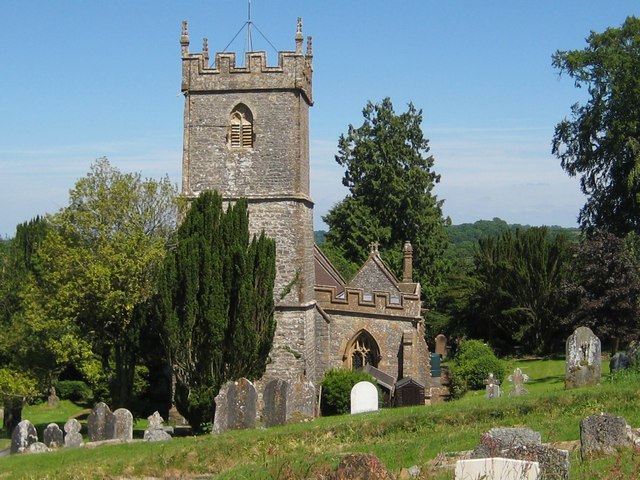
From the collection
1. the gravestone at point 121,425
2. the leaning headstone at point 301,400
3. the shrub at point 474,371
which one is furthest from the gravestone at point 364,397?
the shrub at point 474,371

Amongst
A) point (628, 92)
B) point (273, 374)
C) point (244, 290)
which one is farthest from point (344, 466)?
point (628, 92)

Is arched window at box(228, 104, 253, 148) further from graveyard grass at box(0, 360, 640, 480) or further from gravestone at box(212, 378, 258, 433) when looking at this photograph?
graveyard grass at box(0, 360, 640, 480)

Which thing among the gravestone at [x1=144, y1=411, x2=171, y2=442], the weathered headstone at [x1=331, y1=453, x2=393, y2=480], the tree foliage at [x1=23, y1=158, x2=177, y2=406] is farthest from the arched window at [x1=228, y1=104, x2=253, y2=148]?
the weathered headstone at [x1=331, y1=453, x2=393, y2=480]

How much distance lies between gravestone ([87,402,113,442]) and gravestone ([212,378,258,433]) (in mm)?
2891

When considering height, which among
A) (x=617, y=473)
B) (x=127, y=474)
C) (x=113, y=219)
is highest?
(x=113, y=219)

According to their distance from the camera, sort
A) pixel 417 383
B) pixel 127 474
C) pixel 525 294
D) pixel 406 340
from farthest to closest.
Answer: pixel 525 294 < pixel 406 340 < pixel 417 383 < pixel 127 474

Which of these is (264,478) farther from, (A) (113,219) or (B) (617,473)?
(A) (113,219)

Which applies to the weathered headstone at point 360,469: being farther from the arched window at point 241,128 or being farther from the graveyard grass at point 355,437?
the arched window at point 241,128

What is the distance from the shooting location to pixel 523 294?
38375mm

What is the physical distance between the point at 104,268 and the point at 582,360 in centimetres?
1285

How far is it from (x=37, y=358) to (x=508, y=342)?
22.1m

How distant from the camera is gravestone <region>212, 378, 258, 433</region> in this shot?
17.1 m


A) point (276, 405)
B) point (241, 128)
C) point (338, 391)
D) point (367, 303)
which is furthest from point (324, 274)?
point (276, 405)

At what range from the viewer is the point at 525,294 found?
38.3 meters
